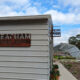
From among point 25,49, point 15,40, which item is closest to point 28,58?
point 25,49

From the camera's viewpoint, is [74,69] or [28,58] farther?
[74,69]

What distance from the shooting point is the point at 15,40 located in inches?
190

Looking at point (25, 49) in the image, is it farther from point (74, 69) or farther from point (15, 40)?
point (74, 69)

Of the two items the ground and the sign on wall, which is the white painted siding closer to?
the sign on wall

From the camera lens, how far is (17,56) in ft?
15.6

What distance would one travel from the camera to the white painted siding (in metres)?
4.64

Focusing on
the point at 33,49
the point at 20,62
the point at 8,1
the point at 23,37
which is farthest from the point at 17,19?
the point at 8,1

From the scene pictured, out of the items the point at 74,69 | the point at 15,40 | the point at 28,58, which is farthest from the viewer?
the point at 74,69

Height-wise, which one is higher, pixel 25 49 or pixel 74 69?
pixel 25 49

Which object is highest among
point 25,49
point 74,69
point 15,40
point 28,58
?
point 15,40

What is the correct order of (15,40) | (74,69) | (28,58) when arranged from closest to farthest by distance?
(28,58), (15,40), (74,69)

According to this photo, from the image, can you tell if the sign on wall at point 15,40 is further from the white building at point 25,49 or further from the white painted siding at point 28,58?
the white painted siding at point 28,58

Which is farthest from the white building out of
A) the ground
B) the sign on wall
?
the ground

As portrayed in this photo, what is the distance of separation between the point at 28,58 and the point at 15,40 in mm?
758
